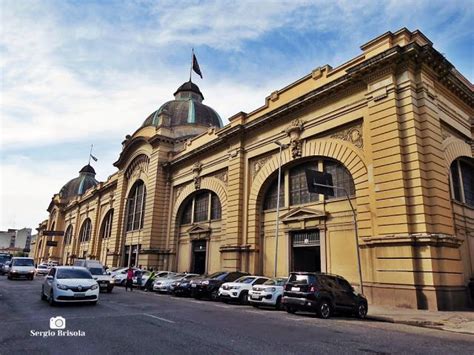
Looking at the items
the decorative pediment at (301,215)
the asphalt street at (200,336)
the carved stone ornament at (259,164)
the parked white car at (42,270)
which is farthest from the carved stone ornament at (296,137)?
the parked white car at (42,270)

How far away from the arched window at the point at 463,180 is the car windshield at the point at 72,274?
18.8 metres

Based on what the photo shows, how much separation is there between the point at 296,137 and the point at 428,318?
Answer: 528 inches

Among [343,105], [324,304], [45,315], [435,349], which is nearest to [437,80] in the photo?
[343,105]

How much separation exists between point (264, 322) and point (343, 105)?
559 inches

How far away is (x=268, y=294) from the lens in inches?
598

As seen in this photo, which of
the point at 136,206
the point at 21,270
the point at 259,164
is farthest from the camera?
the point at 136,206

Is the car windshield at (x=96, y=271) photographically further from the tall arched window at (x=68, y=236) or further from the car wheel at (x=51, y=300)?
the tall arched window at (x=68, y=236)

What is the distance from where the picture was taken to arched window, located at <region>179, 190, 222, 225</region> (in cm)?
3098

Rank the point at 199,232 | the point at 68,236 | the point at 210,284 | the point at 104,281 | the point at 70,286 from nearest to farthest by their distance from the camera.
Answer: the point at 70,286
the point at 210,284
the point at 104,281
the point at 199,232
the point at 68,236

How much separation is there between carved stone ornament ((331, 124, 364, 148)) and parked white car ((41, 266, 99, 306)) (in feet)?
48.2

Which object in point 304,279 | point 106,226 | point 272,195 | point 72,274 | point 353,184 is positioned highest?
point 106,226

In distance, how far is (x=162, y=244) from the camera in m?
35.9

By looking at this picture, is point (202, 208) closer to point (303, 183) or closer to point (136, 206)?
point (303, 183)

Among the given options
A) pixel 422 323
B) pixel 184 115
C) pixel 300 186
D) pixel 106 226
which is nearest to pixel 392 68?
pixel 300 186
